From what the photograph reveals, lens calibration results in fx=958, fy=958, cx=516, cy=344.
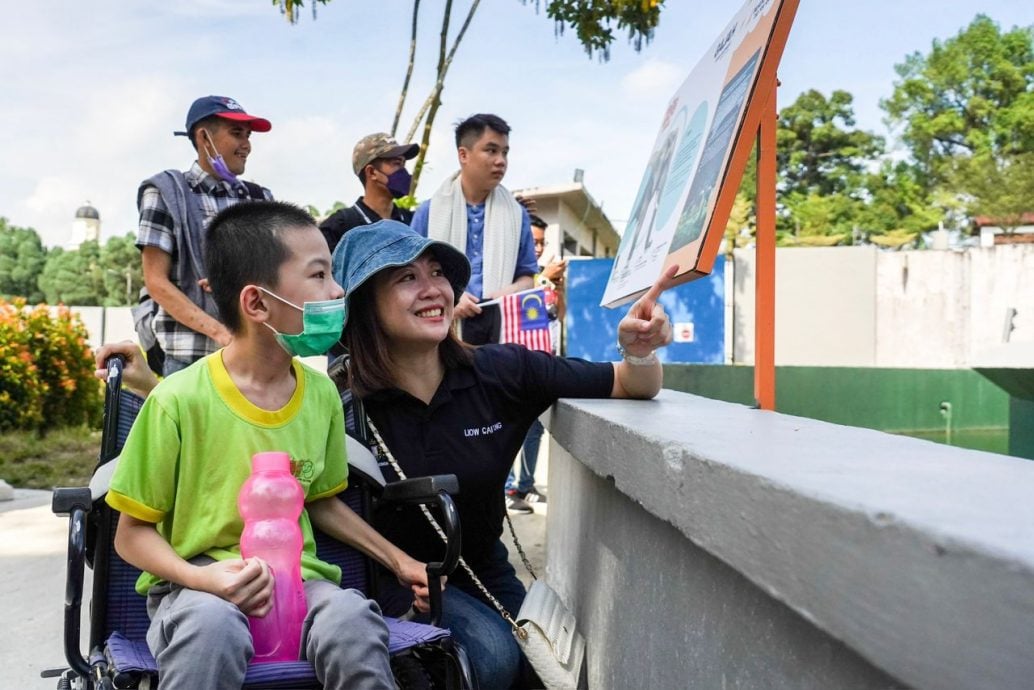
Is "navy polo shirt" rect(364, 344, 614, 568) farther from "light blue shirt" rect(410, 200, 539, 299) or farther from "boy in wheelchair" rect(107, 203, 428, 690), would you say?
"light blue shirt" rect(410, 200, 539, 299)

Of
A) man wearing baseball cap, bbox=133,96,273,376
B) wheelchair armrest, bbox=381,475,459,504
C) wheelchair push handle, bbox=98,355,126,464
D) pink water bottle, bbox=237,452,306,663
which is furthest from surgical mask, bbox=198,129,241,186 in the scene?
pink water bottle, bbox=237,452,306,663

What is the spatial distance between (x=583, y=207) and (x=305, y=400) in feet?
66.8

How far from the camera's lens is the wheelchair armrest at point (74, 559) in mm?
1845

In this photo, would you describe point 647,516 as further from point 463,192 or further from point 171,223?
point 463,192

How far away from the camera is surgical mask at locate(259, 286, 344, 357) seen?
7.06 feet

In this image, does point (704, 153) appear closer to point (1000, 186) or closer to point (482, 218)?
point (482, 218)

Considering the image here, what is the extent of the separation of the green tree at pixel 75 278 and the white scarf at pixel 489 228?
227 feet

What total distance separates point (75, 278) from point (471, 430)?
2991 inches

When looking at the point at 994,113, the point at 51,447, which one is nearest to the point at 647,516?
the point at 51,447

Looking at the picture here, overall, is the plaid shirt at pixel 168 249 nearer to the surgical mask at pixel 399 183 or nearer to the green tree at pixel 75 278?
the surgical mask at pixel 399 183

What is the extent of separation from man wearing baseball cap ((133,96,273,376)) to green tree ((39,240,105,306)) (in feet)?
229

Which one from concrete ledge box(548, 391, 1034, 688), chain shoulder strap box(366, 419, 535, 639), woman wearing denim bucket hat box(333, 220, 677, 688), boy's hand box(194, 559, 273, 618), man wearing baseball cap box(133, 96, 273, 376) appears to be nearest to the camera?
concrete ledge box(548, 391, 1034, 688)

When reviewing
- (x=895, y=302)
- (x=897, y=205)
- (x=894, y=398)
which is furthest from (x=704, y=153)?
(x=897, y=205)

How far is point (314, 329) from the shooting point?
7.08 feet
